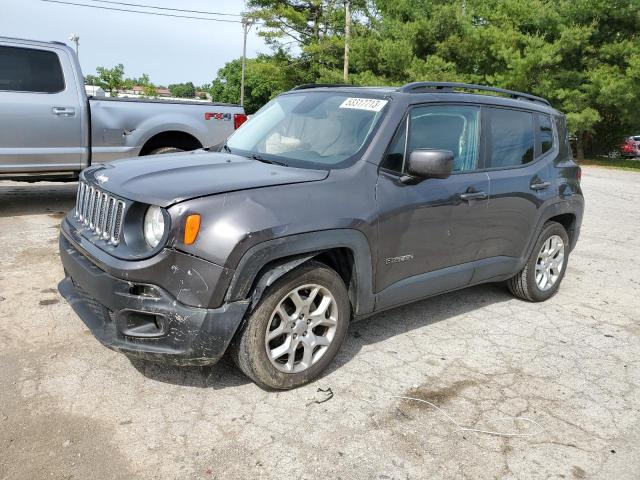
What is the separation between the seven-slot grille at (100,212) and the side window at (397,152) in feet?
5.25

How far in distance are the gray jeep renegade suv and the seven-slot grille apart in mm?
12

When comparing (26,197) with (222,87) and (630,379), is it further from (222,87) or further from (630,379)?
(222,87)

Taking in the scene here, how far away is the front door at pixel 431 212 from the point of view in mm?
3416

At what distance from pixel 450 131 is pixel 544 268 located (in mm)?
1783

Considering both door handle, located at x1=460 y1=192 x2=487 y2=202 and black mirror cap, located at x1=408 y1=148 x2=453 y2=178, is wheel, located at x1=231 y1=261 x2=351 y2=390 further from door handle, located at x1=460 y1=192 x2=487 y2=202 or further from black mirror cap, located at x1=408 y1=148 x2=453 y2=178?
door handle, located at x1=460 y1=192 x2=487 y2=202

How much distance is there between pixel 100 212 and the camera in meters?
3.18

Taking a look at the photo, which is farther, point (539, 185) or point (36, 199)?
point (36, 199)

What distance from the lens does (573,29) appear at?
73.5ft

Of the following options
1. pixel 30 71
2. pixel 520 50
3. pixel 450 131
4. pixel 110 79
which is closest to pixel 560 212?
pixel 450 131

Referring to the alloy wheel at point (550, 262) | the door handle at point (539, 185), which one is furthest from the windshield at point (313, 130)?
the alloy wheel at point (550, 262)

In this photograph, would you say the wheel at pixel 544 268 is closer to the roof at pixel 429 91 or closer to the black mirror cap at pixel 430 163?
the roof at pixel 429 91

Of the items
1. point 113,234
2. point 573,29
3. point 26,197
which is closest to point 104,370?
point 113,234

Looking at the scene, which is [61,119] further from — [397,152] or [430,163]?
[430,163]

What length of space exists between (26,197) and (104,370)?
6.07 m
